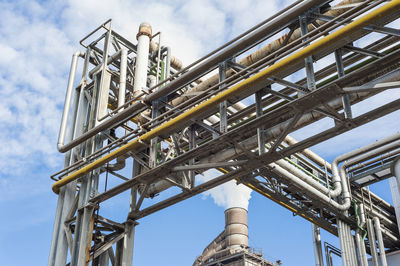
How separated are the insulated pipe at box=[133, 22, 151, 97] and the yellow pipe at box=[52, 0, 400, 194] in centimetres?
225

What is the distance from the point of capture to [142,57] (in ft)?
48.6

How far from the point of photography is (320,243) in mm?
20734

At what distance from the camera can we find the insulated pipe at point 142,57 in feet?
46.8

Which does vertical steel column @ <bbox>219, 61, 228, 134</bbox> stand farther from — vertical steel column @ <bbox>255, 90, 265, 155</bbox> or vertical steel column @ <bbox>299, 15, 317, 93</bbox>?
vertical steel column @ <bbox>299, 15, 317, 93</bbox>

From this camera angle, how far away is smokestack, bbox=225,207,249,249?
1471 inches

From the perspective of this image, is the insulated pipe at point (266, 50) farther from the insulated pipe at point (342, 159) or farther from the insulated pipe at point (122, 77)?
the insulated pipe at point (342, 159)

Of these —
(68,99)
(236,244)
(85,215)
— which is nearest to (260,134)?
(85,215)

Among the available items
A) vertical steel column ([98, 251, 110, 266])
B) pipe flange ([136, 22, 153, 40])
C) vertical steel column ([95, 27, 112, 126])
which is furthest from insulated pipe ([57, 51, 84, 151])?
vertical steel column ([98, 251, 110, 266])

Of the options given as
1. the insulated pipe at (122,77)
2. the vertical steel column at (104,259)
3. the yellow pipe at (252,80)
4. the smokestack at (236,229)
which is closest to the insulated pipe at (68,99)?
the yellow pipe at (252,80)

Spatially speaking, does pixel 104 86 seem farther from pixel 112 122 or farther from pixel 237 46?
pixel 237 46

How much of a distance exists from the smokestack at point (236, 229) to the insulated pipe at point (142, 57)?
24242 millimetres

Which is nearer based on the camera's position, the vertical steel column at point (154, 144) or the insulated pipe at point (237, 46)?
the insulated pipe at point (237, 46)

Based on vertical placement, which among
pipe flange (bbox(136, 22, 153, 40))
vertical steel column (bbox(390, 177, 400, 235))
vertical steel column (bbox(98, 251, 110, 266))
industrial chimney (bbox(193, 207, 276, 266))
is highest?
industrial chimney (bbox(193, 207, 276, 266))

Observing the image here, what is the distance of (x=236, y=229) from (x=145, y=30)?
24.6 metres
